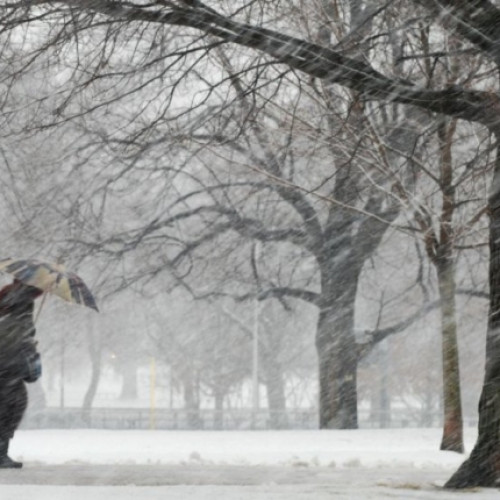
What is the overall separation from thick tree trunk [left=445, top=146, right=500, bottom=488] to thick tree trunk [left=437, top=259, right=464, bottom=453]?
6.70 metres

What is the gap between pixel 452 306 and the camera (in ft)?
51.1

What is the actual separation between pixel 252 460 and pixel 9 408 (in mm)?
2801

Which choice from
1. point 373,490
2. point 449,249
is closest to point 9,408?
point 373,490

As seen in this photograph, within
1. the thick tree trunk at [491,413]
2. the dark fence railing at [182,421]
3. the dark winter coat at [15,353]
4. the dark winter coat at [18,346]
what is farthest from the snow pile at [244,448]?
the dark fence railing at [182,421]

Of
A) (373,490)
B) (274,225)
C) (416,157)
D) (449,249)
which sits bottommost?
(373,490)

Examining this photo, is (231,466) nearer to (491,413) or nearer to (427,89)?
(491,413)

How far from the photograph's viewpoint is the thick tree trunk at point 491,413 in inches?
321

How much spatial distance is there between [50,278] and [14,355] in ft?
2.79

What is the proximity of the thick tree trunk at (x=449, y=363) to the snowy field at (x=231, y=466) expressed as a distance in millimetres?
443

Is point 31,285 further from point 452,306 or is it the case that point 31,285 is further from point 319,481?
point 452,306

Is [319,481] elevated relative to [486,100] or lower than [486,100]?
lower

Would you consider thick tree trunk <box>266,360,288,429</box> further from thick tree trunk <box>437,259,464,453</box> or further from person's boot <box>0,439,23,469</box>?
person's boot <box>0,439,23,469</box>

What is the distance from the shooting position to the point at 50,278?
1111 cm

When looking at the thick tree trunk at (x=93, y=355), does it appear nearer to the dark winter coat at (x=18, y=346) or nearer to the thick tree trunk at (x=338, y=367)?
the thick tree trunk at (x=338, y=367)
